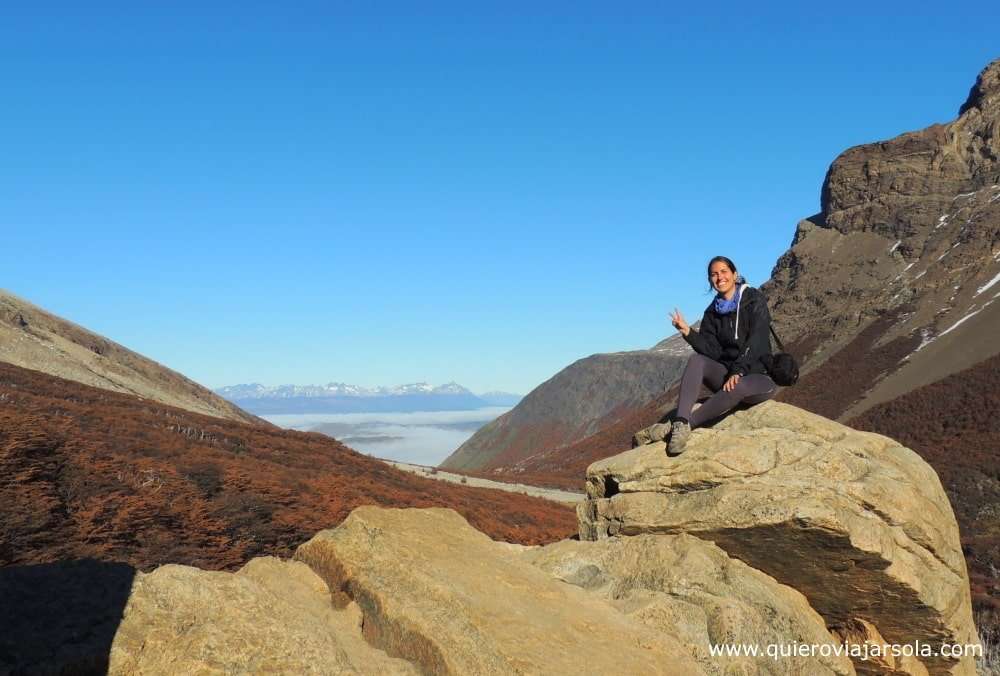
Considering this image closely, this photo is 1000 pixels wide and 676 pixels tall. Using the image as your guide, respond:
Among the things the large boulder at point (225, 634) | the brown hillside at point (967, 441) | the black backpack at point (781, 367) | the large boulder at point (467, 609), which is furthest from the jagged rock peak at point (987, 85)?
the large boulder at point (225, 634)

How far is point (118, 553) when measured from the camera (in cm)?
1411

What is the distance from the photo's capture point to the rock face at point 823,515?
864 cm

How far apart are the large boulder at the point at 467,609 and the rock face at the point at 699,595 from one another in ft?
1.54

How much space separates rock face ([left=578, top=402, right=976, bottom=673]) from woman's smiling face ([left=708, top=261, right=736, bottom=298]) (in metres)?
2.06

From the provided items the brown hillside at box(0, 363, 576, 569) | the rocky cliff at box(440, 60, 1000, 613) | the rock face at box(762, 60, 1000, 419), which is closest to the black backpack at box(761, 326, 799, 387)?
the brown hillside at box(0, 363, 576, 569)

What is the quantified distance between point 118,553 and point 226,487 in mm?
6783

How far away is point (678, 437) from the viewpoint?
403 inches

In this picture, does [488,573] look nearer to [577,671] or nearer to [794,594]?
[577,671]

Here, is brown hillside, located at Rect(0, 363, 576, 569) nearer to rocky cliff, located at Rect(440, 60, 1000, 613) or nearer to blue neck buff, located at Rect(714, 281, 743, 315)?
blue neck buff, located at Rect(714, 281, 743, 315)

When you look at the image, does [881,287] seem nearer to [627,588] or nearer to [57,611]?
[627,588]

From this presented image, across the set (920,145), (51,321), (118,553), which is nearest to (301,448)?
(118,553)

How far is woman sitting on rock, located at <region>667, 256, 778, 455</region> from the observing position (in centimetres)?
1031

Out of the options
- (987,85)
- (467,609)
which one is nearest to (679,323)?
(467,609)

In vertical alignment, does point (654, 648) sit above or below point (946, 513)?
below
